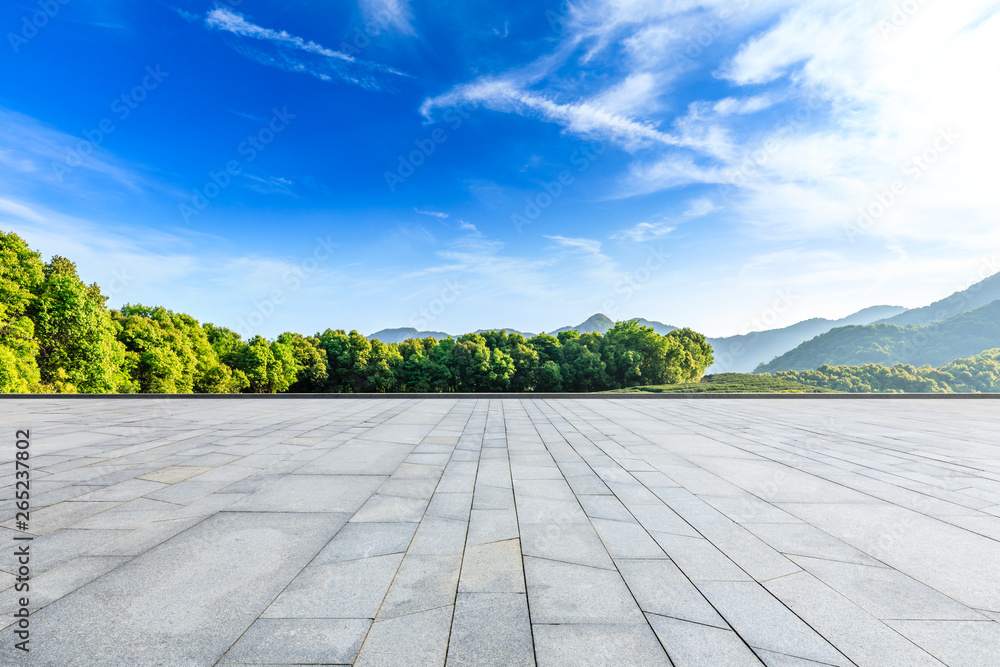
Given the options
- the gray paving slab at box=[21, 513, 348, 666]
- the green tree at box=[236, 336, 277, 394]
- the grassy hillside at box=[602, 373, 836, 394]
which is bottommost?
the grassy hillside at box=[602, 373, 836, 394]

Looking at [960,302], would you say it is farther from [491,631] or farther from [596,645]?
[491,631]

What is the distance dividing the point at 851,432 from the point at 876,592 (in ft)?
28.5

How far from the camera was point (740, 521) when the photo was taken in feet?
13.7

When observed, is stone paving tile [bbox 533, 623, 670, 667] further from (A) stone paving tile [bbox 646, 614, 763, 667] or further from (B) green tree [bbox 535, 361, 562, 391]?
(B) green tree [bbox 535, 361, 562, 391]

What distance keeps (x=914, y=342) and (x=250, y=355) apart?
169470 millimetres

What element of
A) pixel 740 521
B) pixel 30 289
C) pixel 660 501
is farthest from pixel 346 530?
pixel 30 289

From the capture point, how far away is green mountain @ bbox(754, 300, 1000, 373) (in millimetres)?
115875

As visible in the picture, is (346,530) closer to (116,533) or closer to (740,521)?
(116,533)

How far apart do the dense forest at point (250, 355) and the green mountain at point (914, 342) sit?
80111 millimetres

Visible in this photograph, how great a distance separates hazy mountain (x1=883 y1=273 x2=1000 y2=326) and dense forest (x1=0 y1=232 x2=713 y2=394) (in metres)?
167

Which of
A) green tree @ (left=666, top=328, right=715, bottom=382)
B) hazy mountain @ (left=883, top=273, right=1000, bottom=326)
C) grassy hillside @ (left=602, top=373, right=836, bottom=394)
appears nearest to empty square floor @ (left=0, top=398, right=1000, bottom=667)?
grassy hillside @ (left=602, top=373, right=836, bottom=394)

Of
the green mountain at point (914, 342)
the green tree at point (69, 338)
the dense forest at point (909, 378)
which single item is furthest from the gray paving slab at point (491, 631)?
the green mountain at point (914, 342)

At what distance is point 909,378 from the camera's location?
78.9 meters

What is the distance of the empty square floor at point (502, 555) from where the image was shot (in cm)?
231
